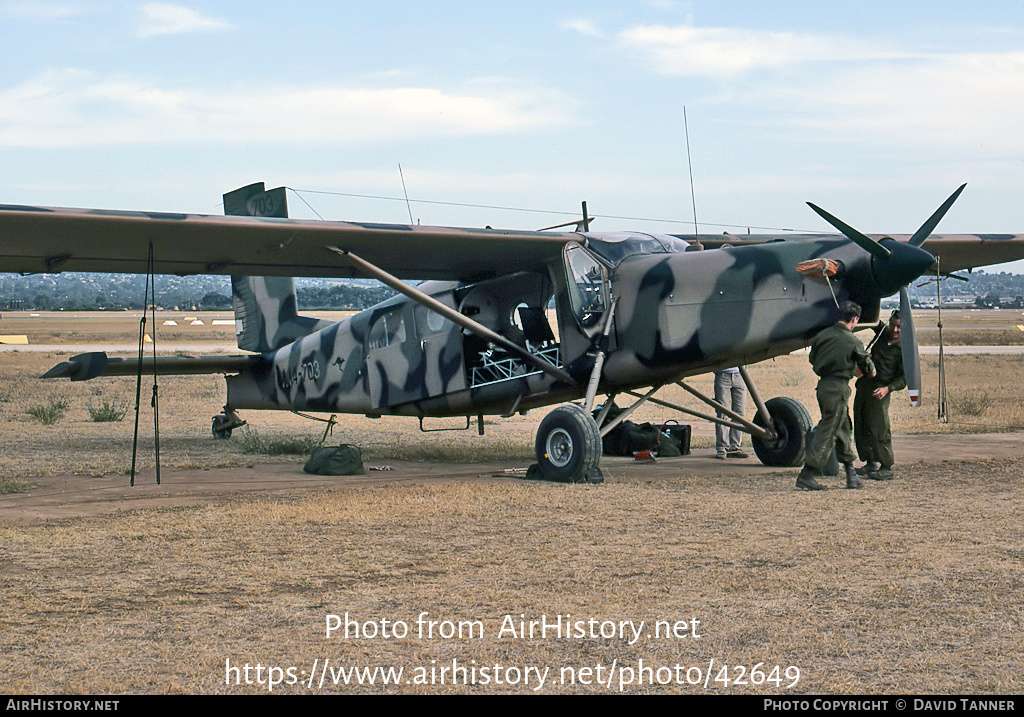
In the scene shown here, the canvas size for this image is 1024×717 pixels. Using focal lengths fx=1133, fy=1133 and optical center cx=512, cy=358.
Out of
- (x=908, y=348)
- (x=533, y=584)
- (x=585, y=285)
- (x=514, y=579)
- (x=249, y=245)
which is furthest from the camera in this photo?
(x=585, y=285)

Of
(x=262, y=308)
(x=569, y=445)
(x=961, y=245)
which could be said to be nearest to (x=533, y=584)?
(x=569, y=445)

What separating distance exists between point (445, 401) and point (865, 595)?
27.0 ft

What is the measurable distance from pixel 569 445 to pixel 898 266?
3.73 meters

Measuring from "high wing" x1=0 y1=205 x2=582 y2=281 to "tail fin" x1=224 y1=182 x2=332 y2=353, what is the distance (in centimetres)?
267

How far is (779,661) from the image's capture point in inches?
206

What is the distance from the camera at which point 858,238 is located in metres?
11.2

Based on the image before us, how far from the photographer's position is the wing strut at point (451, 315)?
1276cm

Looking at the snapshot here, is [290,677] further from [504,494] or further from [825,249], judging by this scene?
[825,249]

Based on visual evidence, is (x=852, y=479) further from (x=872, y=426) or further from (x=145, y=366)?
(x=145, y=366)

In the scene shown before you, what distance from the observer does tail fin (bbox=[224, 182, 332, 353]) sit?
16.5 metres

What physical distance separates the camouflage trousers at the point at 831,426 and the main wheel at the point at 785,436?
2.31 metres

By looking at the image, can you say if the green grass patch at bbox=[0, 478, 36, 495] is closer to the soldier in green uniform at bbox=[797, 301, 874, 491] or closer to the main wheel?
the soldier in green uniform at bbox=[797, 301, 874, 491]

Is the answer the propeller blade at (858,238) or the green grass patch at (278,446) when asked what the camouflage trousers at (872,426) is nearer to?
the propeller blade at (858,238)

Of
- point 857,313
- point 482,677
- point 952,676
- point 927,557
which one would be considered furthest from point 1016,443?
point 482,677
